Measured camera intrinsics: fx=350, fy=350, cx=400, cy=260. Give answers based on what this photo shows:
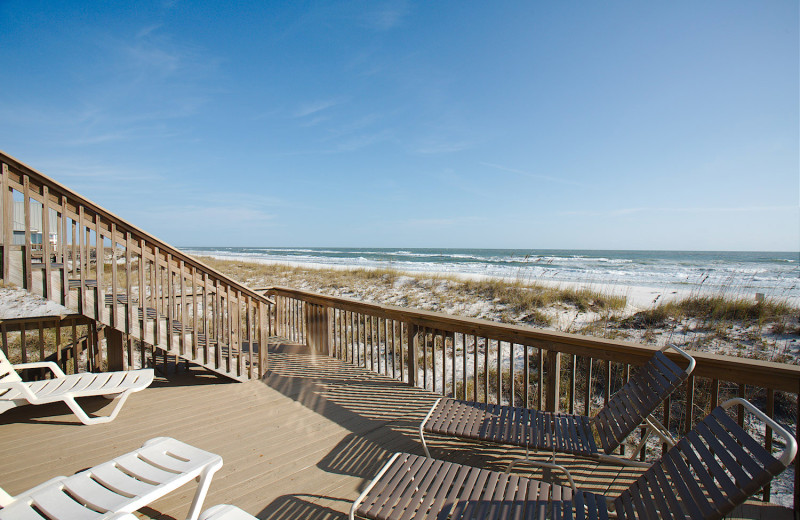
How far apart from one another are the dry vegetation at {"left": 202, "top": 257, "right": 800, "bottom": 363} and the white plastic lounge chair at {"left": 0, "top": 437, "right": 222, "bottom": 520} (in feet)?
19.4

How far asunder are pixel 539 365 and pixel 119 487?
2918mm

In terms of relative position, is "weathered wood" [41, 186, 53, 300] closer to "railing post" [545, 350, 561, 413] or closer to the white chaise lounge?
the white chaise lounge

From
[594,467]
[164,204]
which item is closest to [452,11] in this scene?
[594,467]

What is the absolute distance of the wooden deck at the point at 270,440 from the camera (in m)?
2.15

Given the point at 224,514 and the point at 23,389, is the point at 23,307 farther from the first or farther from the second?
the point at 224,514

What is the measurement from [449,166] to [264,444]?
18410 millimetres

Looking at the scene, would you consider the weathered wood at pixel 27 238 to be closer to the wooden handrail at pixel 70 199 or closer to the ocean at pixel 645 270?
the wooden handrail at pixel 70 199

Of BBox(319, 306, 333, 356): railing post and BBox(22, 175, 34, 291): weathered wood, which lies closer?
BBox(22, 175, 34, 291): weathered wood

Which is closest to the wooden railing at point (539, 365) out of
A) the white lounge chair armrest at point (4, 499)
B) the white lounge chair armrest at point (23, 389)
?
the white lounge chair armrest at point (4, 499)

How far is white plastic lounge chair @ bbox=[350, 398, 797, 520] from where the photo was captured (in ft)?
3.87

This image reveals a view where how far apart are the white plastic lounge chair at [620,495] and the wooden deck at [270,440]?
646 mm

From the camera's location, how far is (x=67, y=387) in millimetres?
3037

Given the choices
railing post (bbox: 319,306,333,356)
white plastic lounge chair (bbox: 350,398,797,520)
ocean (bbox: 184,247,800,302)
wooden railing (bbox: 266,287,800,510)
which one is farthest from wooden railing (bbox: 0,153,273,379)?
ocean (bbox: 184,247,800,302)

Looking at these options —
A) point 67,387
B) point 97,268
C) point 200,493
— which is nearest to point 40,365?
point 67,387
